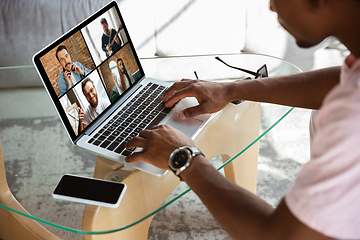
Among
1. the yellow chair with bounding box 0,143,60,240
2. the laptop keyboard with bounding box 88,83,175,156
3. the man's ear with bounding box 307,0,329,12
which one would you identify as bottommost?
the yellow chair with bounding box 0,143,60,240

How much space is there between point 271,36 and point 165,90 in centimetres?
116

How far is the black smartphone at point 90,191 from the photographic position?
905 mm

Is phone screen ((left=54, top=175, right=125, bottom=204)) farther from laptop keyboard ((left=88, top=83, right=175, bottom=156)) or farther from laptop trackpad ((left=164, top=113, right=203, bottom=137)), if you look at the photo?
laptop trackpad ((left=164, top=113, right=203, bottom=137))

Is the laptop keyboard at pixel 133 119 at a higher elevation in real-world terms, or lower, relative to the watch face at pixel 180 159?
lower

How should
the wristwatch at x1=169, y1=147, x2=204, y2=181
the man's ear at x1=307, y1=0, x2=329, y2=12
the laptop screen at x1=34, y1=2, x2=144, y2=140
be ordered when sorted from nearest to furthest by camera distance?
the man's ear at x1=307, y1=0, x2=329, y2=12 → the wristwatch at x1=169, y1=147, x2=204, y2=181 → the laptop screen at x1=34, y1=2, x2=144, y2=140

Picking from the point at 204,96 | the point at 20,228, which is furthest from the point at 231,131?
the point at 20,228

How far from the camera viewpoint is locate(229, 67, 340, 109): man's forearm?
1112 millimetres

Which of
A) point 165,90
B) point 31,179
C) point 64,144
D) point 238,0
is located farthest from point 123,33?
point 238,0

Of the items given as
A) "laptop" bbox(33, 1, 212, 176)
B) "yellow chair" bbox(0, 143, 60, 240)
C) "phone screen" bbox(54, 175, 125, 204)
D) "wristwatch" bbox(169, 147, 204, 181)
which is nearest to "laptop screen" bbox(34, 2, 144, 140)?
"laptop" bbox(33, 1, 212, 176)

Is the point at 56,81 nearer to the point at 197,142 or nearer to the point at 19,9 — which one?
the point at 197,142

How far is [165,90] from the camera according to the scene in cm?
Answer: 129

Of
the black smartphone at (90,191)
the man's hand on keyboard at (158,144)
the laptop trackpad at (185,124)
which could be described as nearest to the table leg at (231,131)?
the laptop trackpad at (185,124)

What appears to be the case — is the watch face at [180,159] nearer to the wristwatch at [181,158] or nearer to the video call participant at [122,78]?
the wristwatch at [181,158]

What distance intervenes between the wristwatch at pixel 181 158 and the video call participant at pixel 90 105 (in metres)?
0.35
